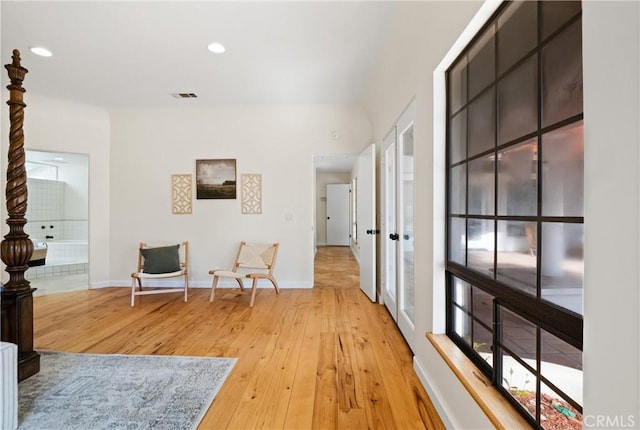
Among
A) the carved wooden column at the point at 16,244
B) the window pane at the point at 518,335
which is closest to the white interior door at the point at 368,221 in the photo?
the window pane at the point at 518,335

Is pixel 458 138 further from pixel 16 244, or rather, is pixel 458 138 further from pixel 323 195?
pixel 323 195

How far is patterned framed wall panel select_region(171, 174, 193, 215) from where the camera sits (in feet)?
13.0

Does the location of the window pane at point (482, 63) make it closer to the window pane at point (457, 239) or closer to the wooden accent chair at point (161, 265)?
the window pane at point (457, 239)

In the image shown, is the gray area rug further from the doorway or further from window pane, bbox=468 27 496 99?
the doorway

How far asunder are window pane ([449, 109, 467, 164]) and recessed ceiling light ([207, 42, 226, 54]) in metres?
2.19

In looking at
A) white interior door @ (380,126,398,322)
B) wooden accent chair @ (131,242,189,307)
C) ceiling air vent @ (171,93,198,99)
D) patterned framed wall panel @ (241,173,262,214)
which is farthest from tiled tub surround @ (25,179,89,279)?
white interior door @ (380,126,398,322)

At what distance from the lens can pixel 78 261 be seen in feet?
17.9

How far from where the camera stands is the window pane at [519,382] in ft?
3.04

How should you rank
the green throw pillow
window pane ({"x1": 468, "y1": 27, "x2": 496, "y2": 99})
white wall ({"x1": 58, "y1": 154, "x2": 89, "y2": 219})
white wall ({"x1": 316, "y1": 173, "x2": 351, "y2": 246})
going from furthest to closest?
white wall ({"x1": 316, "y1": 173, "x2": 351, "y2": 246}), white wall ({"x1": 58, "y1": 154, "x2": 89, "y2": 219}), the green throw pillow, window pane ({"x1": 468, "y1": 27, "x2": 496, "y2": 99})

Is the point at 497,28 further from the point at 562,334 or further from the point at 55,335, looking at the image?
the point at 55,335

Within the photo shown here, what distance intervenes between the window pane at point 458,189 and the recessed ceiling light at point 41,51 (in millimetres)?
3760

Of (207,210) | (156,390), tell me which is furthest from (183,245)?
(156,390)

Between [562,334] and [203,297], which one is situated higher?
[562,334]
